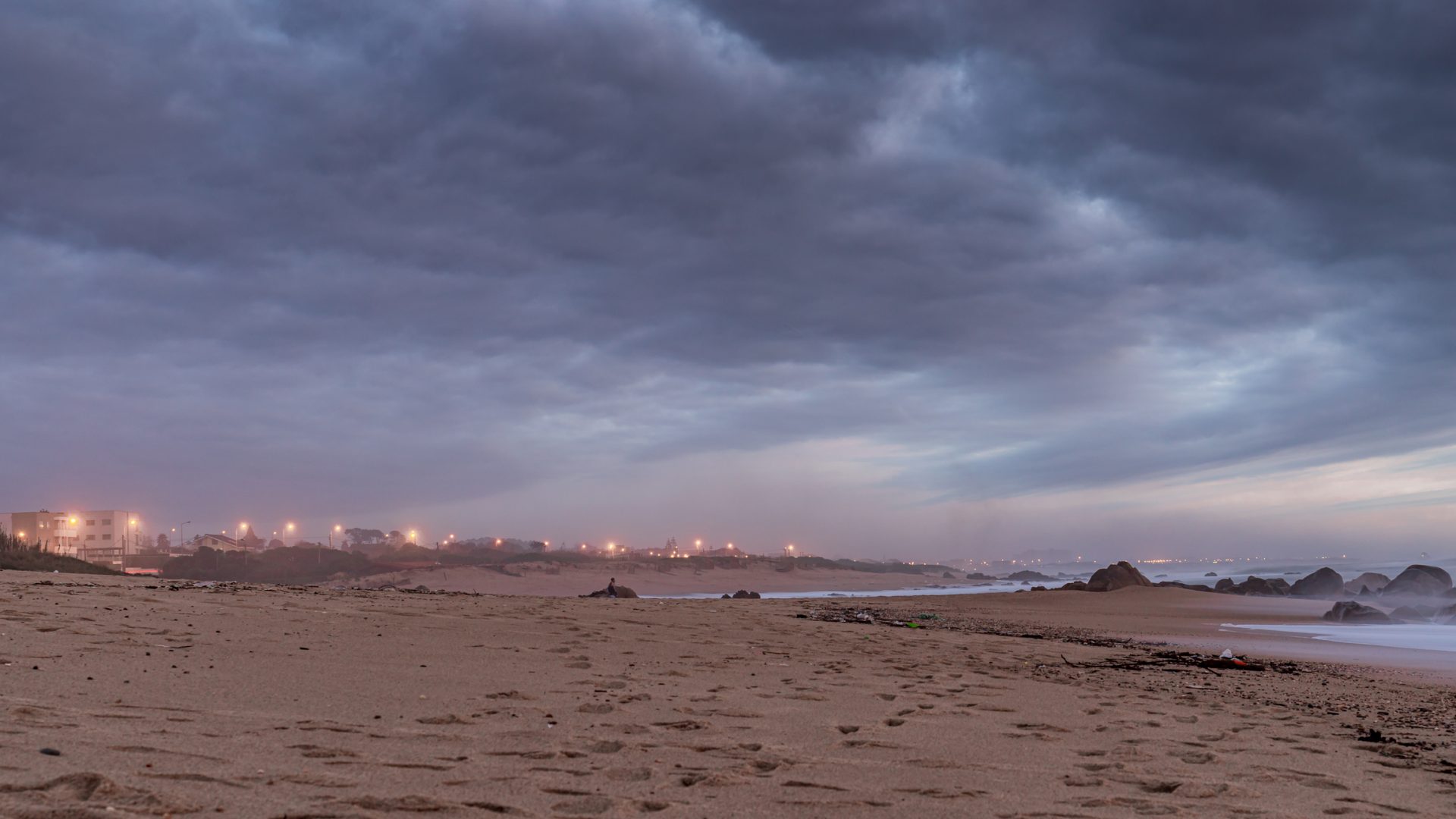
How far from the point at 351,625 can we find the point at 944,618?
1252 centimetres

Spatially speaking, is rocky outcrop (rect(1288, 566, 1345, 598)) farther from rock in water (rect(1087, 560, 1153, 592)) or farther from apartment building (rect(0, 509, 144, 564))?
apartment building (rect(0, 509, 144, 564))

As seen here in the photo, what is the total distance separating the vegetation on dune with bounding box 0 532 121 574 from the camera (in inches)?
845

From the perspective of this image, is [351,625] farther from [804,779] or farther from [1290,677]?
[1290,677]

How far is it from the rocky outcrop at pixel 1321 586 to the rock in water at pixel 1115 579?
12210 millimetres

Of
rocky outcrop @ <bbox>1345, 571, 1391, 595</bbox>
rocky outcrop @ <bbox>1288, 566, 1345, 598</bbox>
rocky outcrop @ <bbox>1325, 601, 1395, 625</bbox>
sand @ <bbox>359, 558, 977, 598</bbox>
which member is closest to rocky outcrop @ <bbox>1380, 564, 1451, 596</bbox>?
rocky outcrop @ <bbox>1288, 566, 1345, 598</bbox>

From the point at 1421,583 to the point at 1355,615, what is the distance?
22749 mm

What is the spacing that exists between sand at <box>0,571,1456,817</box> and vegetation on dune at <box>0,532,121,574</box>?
598 inches

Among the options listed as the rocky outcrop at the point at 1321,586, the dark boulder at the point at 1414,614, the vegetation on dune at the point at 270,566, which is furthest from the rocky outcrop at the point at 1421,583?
the vegetation on dune at the point at 270,566

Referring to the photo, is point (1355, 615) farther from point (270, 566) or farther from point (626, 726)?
point (270, 566)

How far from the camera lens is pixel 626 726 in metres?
4.83

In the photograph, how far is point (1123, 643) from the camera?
13.2 metres

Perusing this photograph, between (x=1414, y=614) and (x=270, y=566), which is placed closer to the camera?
(x=1414, y=614)

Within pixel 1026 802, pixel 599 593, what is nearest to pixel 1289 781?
pixel 1026 802

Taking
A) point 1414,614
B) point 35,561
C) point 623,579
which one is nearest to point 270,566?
point 623,579
